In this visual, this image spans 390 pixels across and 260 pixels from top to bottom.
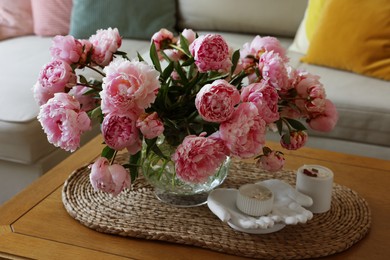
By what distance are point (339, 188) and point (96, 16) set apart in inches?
65.1

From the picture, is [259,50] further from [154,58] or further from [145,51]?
[145,51]

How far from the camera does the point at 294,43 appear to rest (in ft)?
8.07

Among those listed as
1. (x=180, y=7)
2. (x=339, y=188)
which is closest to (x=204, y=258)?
(x=339, y=188)

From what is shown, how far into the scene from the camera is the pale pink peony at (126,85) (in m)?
0.92

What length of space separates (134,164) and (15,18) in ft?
6.14

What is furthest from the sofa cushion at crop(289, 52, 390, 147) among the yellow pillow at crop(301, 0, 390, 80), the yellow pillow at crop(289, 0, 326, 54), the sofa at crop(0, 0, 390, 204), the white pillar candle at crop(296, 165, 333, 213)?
the white pillar candle at crop(296, 165, 333, 213)

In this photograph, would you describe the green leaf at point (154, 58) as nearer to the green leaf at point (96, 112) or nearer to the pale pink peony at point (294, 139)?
the green leaf at point (96, 112)

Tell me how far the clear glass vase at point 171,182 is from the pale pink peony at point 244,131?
19 cm

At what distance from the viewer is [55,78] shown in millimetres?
1021

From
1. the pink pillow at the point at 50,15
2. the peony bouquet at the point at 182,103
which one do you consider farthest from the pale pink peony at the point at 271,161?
the pink pillow at the point at 50,15

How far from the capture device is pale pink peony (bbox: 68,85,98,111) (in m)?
1.07

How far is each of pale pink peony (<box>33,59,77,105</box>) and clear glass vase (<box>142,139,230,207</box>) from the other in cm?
21

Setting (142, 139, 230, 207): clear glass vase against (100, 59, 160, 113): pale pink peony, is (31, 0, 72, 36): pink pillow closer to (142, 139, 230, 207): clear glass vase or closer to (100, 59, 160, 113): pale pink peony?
(142, 139, 230, 207): clear glass vase

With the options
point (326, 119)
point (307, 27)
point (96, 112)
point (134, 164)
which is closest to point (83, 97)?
point (96, 112)
